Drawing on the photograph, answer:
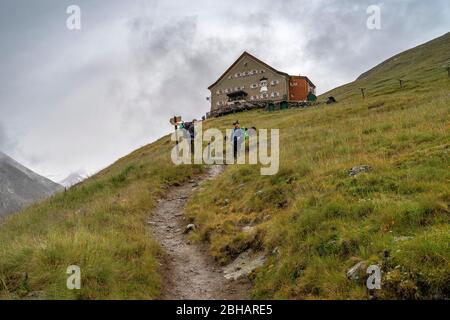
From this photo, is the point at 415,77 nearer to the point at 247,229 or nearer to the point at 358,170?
the point at 358,170

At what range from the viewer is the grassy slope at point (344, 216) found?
662cm

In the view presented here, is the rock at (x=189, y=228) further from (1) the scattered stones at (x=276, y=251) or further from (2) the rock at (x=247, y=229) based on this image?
(1) the scattered stones at (x=276, y=251)

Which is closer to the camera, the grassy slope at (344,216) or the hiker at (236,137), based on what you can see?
the grassy slope at (344,216)

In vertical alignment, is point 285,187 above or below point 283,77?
below

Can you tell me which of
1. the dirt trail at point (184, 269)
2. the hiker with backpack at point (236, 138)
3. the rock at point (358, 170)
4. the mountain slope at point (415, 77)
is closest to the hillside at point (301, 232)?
the rock at point (358, 170)

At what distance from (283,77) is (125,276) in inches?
3117

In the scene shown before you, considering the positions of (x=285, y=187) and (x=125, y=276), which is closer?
(x=125, y=276)

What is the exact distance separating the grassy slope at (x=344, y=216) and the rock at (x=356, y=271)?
109mm

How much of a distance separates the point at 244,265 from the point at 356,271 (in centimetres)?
344
